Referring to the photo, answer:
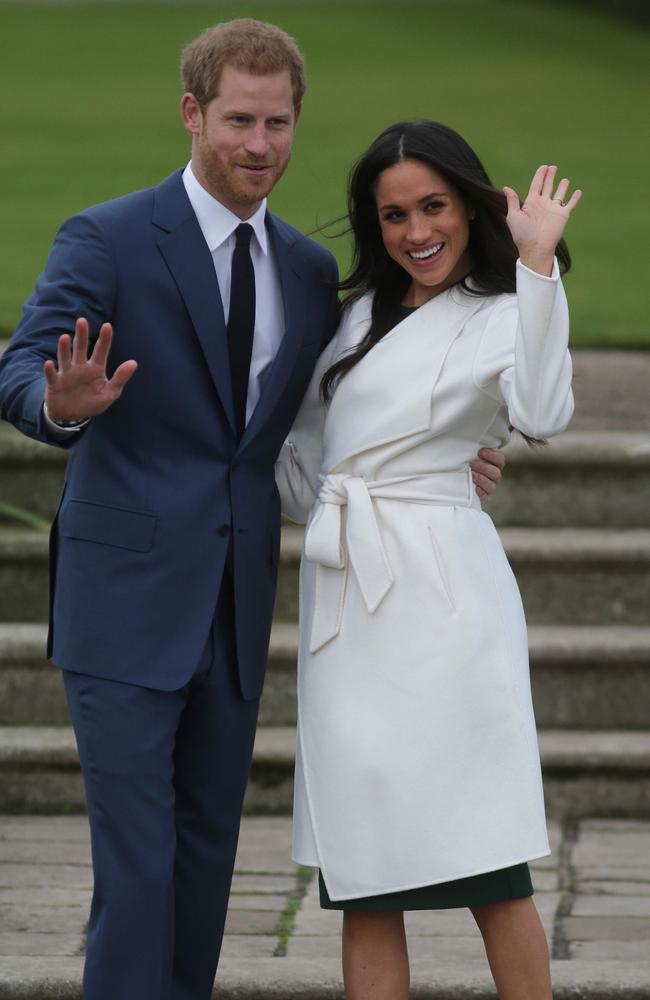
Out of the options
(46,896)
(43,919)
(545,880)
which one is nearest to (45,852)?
(46,896)

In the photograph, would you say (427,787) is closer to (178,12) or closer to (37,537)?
(37,537)

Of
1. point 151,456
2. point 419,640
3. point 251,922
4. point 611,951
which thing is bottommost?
point 251,922

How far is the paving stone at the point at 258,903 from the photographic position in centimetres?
396

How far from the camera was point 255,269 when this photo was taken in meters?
3.09

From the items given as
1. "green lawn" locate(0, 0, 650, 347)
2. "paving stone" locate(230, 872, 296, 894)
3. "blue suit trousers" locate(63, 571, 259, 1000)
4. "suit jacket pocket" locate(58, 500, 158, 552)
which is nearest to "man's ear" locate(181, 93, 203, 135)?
"suit jacket pocket" locate(58, 500, 158, 552)

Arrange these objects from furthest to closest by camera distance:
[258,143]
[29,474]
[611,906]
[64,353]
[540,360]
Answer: [29,474], [611,906], [258,143], [540,360], [64,353]

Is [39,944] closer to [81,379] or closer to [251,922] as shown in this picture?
[251,922]

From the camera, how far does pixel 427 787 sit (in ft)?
9.60

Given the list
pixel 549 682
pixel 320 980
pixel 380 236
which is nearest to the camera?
pixel 380 236

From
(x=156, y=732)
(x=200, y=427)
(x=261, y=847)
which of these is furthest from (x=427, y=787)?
(x=261, y=847)

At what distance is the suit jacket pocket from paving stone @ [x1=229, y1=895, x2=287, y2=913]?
4.30 ft

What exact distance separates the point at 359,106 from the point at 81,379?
964 centimetres

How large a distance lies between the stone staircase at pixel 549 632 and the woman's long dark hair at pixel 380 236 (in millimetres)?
1733

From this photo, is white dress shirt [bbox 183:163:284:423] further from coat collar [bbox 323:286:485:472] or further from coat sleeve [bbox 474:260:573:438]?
coat sleeve [bbox 474:260:573:438]
